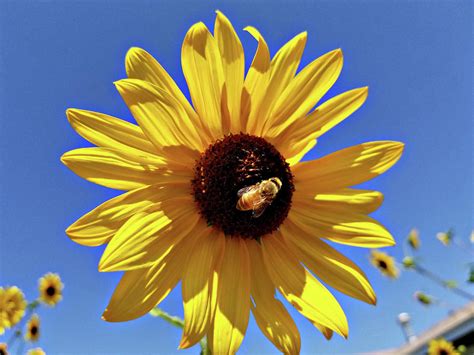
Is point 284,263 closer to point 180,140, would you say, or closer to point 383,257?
point 180,140

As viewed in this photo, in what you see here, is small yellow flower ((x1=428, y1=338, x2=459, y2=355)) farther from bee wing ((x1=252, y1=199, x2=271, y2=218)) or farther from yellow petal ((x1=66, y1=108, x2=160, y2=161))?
yellow petal ((x1=66, y1=108, x2=160, y2=161))

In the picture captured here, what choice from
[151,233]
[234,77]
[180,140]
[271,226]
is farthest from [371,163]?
[151,233]

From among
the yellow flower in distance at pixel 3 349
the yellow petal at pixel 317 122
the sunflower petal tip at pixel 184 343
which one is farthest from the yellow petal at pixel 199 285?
the yellow flower in distance at pixel 3 349

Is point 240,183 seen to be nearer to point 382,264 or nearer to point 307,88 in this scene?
point 307,88

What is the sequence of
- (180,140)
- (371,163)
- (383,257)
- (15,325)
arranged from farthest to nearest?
(383,257) < (15,325) < (371,163) < (180,140)

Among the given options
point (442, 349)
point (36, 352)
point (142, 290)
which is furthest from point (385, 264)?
point (142, 290)

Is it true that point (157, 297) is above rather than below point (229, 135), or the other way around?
below

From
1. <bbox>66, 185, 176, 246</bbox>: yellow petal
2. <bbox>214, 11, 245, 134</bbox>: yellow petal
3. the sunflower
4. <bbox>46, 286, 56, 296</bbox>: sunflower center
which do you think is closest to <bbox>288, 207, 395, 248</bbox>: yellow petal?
<bbox>214, 11, 245, 134</bbox>: yellow petal
